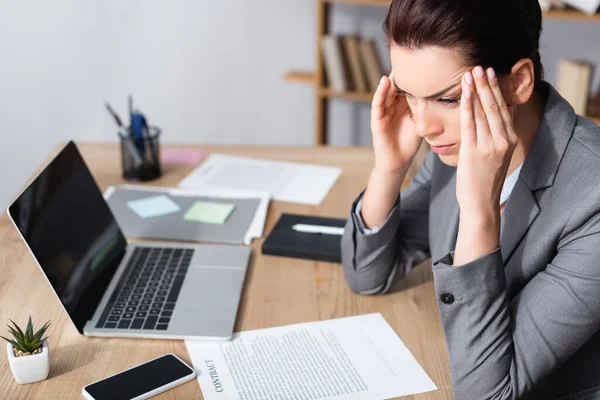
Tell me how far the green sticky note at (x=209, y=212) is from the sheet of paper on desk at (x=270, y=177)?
137mm

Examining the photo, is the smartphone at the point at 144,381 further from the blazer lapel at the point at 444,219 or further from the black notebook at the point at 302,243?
the blazer lapel at the point at 444,219

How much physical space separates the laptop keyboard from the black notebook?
0.58 feet

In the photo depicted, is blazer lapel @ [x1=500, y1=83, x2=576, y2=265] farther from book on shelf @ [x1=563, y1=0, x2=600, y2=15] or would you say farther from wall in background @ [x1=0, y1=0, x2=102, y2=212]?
wall in background @ [x1=0, y1=0, x2=102, y2=212]

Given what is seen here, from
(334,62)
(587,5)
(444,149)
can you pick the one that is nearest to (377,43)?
(334,62)

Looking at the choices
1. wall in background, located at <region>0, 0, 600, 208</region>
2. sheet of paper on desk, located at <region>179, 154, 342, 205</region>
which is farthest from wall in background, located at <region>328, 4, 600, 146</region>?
sheet of paper on desk, located at <region>179, 154, 342, 205</region>

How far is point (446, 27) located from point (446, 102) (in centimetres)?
12

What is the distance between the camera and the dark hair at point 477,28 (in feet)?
3.52

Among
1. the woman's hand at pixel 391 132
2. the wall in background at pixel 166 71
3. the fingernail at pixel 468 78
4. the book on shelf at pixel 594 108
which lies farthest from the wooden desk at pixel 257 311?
the wall in background at pixel 166 71

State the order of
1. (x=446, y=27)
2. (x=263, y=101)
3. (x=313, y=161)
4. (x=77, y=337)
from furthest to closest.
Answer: (x=263, y=101)
(x=313, y=161)
(x=77, y=337)
(x=446, y=27)

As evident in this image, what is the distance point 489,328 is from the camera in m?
1.09

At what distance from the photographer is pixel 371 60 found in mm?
3219

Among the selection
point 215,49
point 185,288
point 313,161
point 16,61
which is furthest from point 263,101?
point 185,288

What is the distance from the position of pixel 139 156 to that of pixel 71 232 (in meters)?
0.63

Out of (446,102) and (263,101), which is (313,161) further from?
(263,101)
